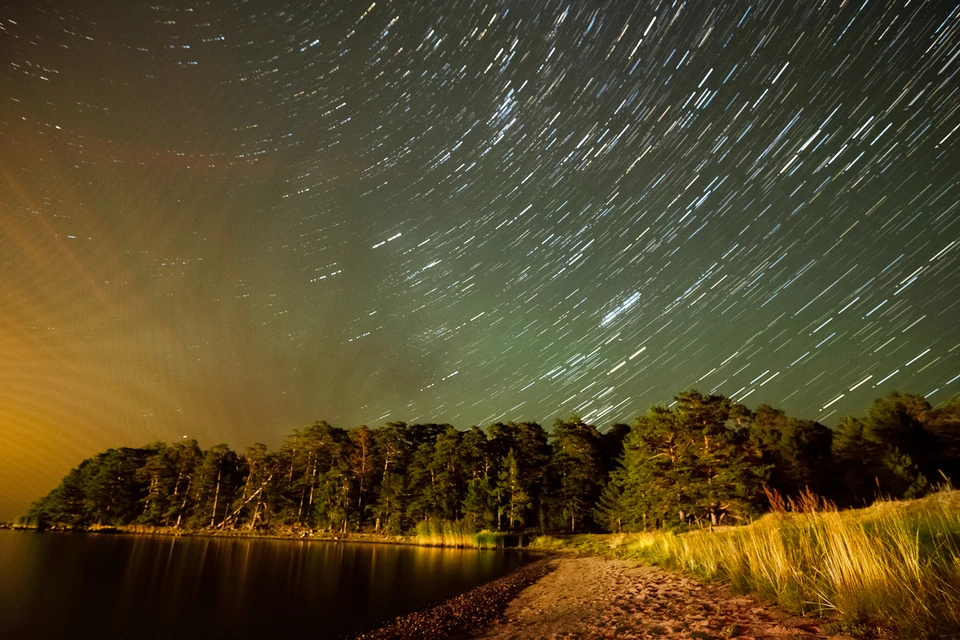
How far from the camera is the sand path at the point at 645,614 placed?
340 inches

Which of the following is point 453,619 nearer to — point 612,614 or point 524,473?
point 612,614

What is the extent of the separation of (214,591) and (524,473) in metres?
46.3

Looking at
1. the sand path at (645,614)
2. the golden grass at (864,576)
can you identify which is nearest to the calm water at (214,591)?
the sand path at (645,614)

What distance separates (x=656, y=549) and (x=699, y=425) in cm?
2193

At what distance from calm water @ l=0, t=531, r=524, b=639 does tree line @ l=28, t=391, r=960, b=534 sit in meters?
19.2

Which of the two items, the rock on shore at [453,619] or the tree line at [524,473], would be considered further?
the tree line at [524,473]

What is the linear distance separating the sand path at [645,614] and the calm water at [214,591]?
22.5 ft

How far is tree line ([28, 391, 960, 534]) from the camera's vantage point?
4434 cm

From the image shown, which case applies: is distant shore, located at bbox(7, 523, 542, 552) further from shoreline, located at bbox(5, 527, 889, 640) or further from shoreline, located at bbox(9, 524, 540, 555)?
shoreline, located at bbox(5, 527, 889, 640)

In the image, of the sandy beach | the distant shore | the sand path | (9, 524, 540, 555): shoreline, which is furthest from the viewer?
(9, 524, 540, 555): shoreline

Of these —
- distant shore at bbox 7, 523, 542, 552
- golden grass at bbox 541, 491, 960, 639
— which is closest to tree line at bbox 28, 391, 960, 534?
distant shore at bbox 7, 523, 542, 552

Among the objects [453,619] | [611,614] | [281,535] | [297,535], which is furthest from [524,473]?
Result: [611,614]

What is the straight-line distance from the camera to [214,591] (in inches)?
996

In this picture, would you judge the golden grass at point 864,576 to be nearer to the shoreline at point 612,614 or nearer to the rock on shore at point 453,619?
the shoreline at point 612,614
